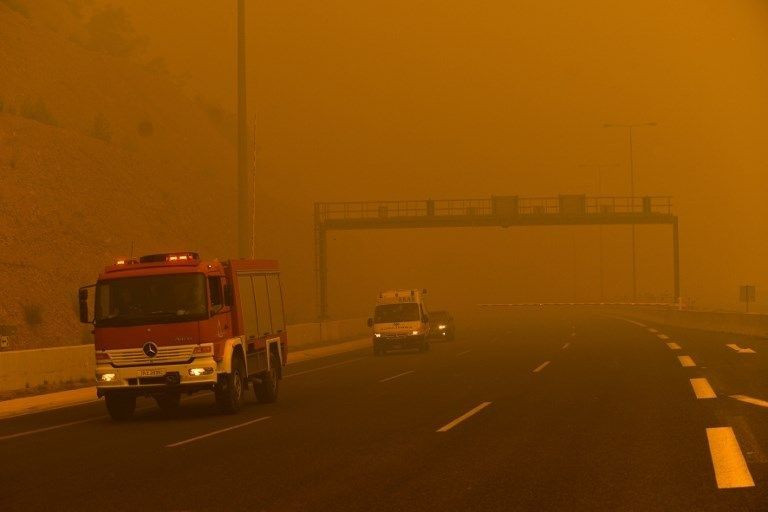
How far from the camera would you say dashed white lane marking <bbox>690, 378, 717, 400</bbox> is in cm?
1770

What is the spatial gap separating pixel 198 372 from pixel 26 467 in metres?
4.58

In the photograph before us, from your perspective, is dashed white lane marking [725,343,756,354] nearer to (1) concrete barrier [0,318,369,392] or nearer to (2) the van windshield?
(2) the van windshield

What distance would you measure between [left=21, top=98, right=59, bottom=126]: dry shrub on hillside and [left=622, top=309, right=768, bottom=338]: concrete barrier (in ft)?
141

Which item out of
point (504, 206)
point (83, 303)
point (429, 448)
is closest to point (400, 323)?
point (83, 303)

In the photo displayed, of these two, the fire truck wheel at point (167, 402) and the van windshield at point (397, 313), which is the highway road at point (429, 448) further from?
the van windshield at point (397, 313)

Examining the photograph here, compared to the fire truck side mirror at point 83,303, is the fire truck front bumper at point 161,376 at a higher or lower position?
lower

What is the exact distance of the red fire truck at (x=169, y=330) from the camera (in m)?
16.8

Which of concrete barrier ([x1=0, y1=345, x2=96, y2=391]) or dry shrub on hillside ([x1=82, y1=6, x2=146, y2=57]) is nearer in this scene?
concrete barrier ([x1=0, y1=345, x2=96, y2=391])

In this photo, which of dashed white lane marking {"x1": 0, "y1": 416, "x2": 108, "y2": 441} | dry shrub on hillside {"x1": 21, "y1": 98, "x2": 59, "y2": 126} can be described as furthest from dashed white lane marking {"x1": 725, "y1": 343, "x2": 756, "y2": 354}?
dry shrub on hillside {"x1": 21, "y1": 98, "x2": 59, "y2": 126}

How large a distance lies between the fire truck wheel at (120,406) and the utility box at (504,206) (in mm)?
52275

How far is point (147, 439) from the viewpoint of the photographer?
14.8 metres

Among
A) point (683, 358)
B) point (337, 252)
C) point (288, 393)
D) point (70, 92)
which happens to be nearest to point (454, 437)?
point (288, 393)

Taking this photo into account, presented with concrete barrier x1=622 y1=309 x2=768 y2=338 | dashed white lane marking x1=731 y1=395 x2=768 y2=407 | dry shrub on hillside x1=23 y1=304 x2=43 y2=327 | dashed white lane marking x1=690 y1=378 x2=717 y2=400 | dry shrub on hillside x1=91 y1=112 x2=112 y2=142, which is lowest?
concrete barrier x1=622 y1=309 x2=768 y2=338

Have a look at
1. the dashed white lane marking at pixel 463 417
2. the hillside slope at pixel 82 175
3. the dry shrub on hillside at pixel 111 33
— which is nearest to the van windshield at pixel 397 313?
the hillside slope at pixel 82 175
